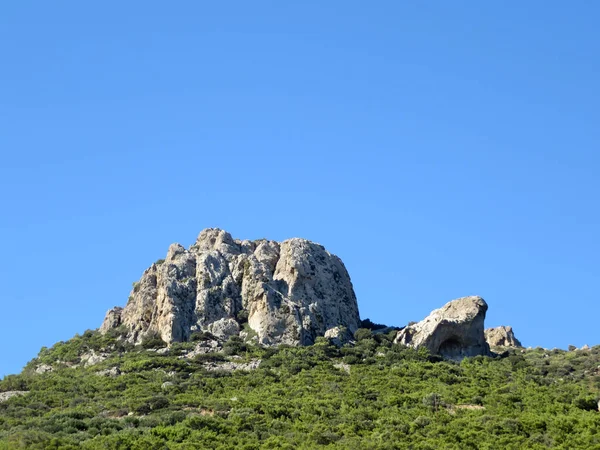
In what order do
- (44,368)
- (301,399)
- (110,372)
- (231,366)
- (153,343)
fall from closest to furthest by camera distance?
(301,399) → (110,372) → (231,366) → (44,368) → (153,343)

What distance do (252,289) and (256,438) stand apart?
111 feet

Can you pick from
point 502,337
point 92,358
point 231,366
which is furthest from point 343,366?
point 502,337

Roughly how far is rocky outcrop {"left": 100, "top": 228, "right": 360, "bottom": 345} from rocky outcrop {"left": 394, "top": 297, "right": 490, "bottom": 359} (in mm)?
7321

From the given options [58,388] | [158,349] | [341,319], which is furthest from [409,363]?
[58,388]

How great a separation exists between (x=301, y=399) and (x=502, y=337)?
Answer: 46319mm

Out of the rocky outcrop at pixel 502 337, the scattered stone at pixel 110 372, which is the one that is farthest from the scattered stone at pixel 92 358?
the rocky outcrop at pixel 502 337

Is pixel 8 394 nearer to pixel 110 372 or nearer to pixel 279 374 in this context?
pixel 110 372

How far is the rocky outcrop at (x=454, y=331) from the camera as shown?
3868 inches

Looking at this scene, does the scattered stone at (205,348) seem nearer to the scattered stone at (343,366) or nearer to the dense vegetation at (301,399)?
the dense vegetation at (301,399)

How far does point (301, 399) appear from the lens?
262 ft

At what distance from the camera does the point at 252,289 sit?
10175 centimetres

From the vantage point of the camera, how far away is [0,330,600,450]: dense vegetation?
67.8 meters

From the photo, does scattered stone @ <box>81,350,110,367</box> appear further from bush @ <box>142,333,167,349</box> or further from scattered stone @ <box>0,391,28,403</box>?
scattered stone @ <box>0,391,28,403</box>

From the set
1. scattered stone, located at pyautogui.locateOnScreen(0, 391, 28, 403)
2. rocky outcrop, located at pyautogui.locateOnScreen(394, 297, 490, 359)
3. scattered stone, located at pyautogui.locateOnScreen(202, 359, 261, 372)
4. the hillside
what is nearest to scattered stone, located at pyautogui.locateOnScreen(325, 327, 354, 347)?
the hillside
